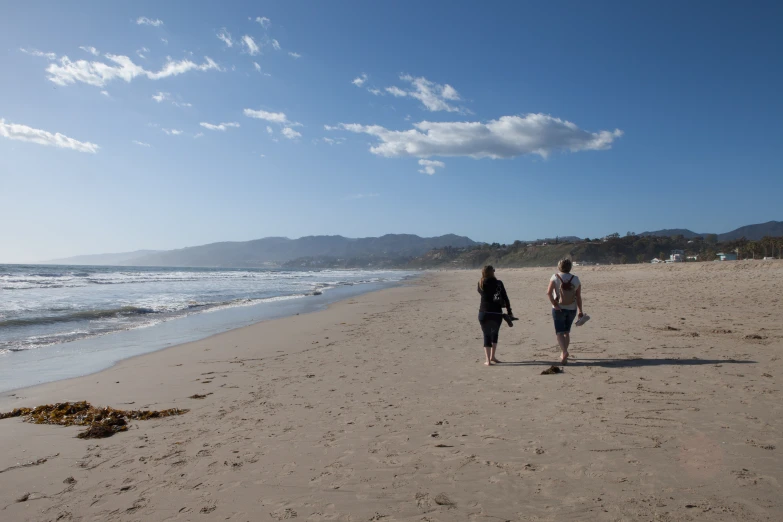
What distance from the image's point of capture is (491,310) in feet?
24.0

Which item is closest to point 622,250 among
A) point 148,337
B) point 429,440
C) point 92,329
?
point 148,337

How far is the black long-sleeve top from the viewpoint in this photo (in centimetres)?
732

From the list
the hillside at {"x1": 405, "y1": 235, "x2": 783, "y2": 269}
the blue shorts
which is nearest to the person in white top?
the blue shorts

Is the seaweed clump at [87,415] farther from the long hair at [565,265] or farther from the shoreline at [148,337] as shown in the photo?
the long hair at [565,265]

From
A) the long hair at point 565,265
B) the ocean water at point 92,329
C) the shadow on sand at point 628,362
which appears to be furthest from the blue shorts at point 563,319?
the ocean water at point 92,329

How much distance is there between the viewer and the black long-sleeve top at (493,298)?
7.32 meters

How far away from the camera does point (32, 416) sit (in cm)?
509

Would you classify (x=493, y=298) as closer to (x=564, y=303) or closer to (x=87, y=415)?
(x=564, y=303)

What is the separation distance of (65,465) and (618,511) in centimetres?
458

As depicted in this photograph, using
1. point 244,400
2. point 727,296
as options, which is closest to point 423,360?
point 244,400

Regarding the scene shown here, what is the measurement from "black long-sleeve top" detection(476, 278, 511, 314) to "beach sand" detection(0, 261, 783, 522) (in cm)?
94

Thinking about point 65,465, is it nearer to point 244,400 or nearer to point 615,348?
point 244,400

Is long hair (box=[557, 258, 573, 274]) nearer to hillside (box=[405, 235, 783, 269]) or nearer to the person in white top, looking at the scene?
the person in white top

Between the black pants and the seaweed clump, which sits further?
the black pants
